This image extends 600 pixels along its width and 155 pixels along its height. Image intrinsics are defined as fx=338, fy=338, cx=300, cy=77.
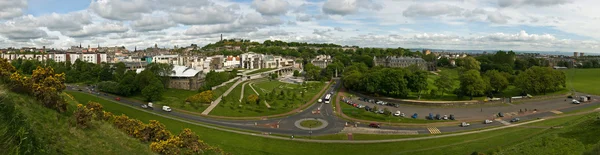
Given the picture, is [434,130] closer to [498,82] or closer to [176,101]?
[498,82]

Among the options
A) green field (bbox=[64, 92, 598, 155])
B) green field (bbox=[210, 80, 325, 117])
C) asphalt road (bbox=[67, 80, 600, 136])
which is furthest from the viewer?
green field (bbox=[210, 80, 325, 117])

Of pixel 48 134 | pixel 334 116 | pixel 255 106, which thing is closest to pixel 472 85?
pixel 334 116

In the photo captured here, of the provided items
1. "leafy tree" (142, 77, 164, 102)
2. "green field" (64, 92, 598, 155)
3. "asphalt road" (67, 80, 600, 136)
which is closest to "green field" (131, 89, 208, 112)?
"leafy tree" (142, 77, 164, 102)

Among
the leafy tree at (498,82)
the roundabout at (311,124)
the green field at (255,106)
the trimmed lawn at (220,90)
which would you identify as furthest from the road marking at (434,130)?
the trimmed lawn at (220,90)

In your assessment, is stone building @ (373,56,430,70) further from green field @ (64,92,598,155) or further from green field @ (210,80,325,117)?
green field @ (64,92,598,155)

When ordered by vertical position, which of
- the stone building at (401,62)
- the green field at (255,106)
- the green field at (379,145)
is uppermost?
the stone building at (401,62)

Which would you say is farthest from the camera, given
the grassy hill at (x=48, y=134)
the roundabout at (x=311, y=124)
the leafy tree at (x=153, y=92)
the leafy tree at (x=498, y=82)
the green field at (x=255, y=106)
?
the leafy tree at (x=498, y=82)

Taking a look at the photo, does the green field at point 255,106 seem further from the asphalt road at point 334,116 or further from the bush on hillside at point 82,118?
the bush on hillside at point 82,118
